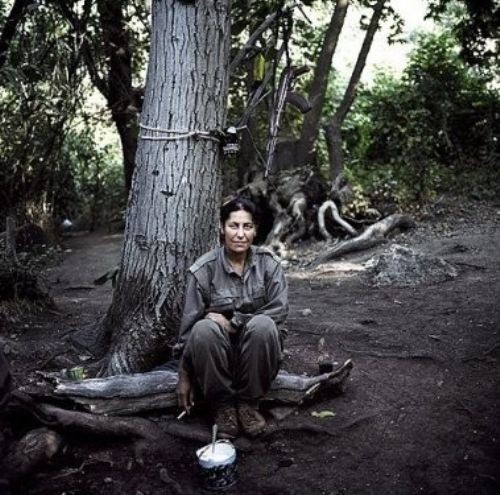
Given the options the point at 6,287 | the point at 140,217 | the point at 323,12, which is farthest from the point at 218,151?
the point at 323,12

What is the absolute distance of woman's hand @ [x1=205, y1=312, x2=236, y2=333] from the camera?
3.19 m

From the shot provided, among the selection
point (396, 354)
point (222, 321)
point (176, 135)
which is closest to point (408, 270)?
point (396, 354)

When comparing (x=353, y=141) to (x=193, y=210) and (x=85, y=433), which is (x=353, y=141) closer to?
(x=193, y=210)

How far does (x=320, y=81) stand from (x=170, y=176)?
22.8ft

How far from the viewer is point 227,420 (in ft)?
10.6

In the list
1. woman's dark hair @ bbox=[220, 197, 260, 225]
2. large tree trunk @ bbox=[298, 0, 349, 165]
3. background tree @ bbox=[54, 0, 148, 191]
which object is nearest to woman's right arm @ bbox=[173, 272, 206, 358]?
woman's dark hair @ bbox=[220, 197, 260, 225]

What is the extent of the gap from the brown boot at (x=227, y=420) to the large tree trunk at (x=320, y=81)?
273 inches

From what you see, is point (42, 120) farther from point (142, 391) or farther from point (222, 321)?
point (222, 321)

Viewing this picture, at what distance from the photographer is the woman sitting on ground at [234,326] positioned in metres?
3.15

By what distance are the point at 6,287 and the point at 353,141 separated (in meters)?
9.44

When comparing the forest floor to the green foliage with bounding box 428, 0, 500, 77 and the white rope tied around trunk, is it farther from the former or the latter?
the green foliage with bounding box 428, 0, 500, 77

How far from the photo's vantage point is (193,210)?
3846 mm

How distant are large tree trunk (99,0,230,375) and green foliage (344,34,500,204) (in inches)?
277

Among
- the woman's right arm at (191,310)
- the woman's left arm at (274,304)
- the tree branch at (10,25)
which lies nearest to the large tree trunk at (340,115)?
the tree branch at (10,25)
